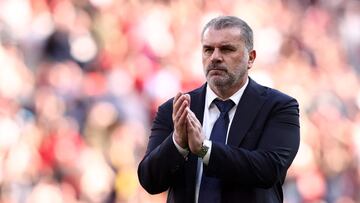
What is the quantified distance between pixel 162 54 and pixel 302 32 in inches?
47.2

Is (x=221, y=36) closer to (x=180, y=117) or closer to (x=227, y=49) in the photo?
(x=227, y=49)

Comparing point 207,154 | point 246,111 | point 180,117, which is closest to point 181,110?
point 180,117

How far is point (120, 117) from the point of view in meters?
4.66

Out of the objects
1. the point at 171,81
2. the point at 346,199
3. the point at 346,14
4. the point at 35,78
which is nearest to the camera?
the point at 35,78

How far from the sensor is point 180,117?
6.20ft

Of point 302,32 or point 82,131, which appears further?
point 302,32

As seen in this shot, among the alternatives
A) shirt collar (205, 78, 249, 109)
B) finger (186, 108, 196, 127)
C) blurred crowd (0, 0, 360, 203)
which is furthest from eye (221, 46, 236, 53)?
blurred crowd (0, 0, 360, 203)

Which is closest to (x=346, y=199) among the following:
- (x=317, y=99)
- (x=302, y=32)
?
(x=317, y=99)

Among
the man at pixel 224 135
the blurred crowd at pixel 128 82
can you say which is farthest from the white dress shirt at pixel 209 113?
the blurred crowd at pixel 128 82

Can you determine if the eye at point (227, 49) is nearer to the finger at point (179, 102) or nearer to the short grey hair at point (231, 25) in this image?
the short grey hair at point (231, 25)

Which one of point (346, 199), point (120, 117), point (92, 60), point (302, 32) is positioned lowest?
point (346, 199)

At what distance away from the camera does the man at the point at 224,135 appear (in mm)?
1917

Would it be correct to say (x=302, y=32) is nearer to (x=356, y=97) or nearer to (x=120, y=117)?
(x=356, y=97)

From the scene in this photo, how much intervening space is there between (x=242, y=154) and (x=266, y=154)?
77 mm
